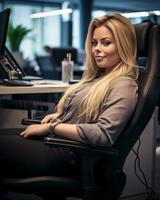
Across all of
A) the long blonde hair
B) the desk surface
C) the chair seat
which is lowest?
the chair seat

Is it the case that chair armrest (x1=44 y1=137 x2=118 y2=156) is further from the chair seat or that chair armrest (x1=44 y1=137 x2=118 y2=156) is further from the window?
the window

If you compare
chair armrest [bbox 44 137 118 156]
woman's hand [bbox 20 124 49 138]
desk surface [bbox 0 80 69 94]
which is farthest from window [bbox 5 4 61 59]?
chair armrest [bbox 44 137 118 156]

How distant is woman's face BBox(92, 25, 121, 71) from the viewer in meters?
1.50

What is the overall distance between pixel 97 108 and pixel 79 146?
22 centimetres

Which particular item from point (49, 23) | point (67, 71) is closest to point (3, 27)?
point (67, 71)

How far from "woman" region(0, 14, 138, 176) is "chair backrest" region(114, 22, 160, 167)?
26 mm

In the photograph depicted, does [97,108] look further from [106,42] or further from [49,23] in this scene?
[49,23]

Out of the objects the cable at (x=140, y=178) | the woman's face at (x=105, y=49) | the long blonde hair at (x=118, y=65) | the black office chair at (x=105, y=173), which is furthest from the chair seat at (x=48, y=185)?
the cable at (x=140, y=178)

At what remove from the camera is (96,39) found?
156cm

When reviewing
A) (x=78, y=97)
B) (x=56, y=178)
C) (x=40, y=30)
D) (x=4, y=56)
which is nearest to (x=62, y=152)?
(x=56, y=178)

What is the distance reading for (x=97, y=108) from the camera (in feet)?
4.73

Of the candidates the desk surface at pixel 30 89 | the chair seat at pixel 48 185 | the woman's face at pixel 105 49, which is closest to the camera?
the chair seat at pixel 48 185

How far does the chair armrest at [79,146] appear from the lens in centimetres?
125

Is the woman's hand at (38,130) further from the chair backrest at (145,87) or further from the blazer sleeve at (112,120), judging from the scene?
the chair backrest at (145,87)
